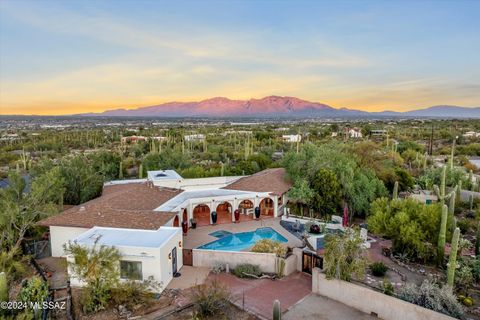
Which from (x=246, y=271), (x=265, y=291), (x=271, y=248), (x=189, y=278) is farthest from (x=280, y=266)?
(x=189, y=278)

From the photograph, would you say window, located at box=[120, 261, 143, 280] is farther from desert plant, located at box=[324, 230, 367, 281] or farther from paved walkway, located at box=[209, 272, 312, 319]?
desert plant, located at box=[324, 230, 367, 281]

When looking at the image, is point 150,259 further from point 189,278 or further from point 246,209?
point 246,209

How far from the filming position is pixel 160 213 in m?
18.5

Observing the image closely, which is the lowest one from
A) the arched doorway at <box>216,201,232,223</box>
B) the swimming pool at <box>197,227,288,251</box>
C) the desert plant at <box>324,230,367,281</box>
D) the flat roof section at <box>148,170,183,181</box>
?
the swimming pool at <box>197,227,288,251</box>

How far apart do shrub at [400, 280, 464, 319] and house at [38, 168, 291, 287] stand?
32.2 ft

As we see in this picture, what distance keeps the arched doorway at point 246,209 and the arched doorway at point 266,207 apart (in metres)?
0.88

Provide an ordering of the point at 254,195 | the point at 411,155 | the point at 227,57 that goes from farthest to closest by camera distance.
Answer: the point at 227,57 → the point at 411,155 → the point at 254,195

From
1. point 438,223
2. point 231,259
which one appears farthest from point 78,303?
point 438,223

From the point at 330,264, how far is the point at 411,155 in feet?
126

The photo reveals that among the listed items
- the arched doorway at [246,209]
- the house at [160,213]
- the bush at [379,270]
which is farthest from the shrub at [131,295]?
the arched doorway at [246,209]

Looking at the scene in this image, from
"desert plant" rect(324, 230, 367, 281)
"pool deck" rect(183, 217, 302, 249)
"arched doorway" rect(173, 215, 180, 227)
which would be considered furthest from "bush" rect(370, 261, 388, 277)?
"arched doorway" rect(173, 215, 180, 227)

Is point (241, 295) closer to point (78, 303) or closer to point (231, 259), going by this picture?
point (231, 259)

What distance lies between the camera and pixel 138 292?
13.2 m

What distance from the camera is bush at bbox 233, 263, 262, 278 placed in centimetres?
1548
